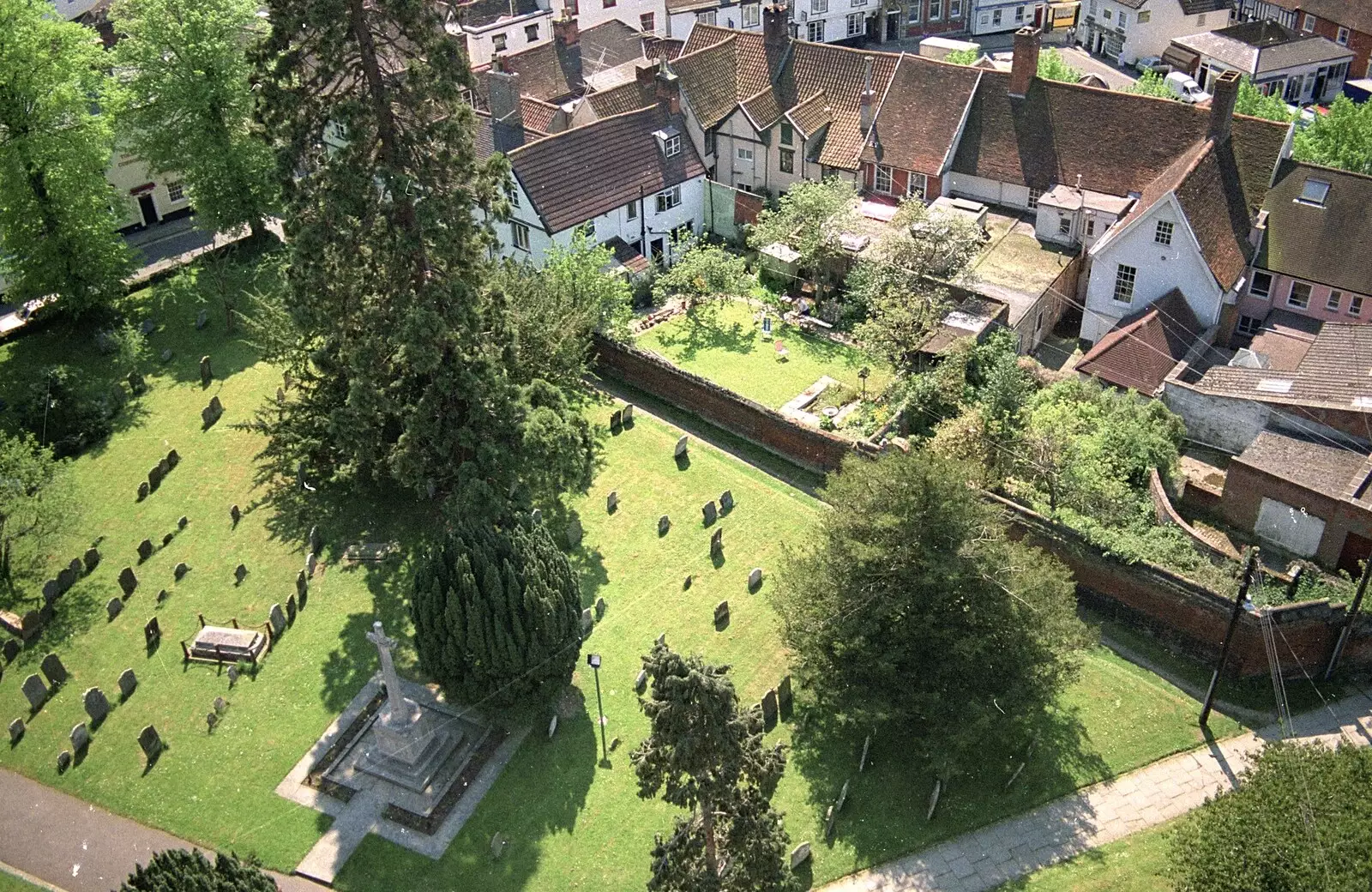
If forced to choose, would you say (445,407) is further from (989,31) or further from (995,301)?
(989,31)

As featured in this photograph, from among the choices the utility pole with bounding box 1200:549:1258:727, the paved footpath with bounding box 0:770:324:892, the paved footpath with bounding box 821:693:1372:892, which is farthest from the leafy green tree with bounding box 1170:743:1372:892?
the paved footpath with bounding box 0:770:324:892

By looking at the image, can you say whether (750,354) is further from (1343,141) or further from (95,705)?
(1343,141)

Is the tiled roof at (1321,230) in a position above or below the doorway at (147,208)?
above

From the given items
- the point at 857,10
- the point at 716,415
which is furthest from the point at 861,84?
the point at 857,10

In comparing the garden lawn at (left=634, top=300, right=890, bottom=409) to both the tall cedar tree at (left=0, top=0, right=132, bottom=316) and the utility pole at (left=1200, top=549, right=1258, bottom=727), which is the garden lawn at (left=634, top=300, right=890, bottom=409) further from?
the tall cedar tree at (left=0, top=0, right=132, bottom=316)

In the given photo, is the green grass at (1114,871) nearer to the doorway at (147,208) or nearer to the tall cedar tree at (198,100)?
the tall cedar tree at (198,100)

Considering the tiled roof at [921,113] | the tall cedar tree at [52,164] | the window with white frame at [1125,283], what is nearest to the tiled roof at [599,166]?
the tiled roof at [921,113]

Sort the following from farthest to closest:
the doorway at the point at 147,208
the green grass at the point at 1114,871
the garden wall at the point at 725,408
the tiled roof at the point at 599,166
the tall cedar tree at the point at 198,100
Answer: the doorway at the point at 147,208 < the tiled roof at the point at 599,166 < the tall cedar tree at the point at 198,100 < the garden wall at the point at 725,408 < the green grass at the point at 1114,871
